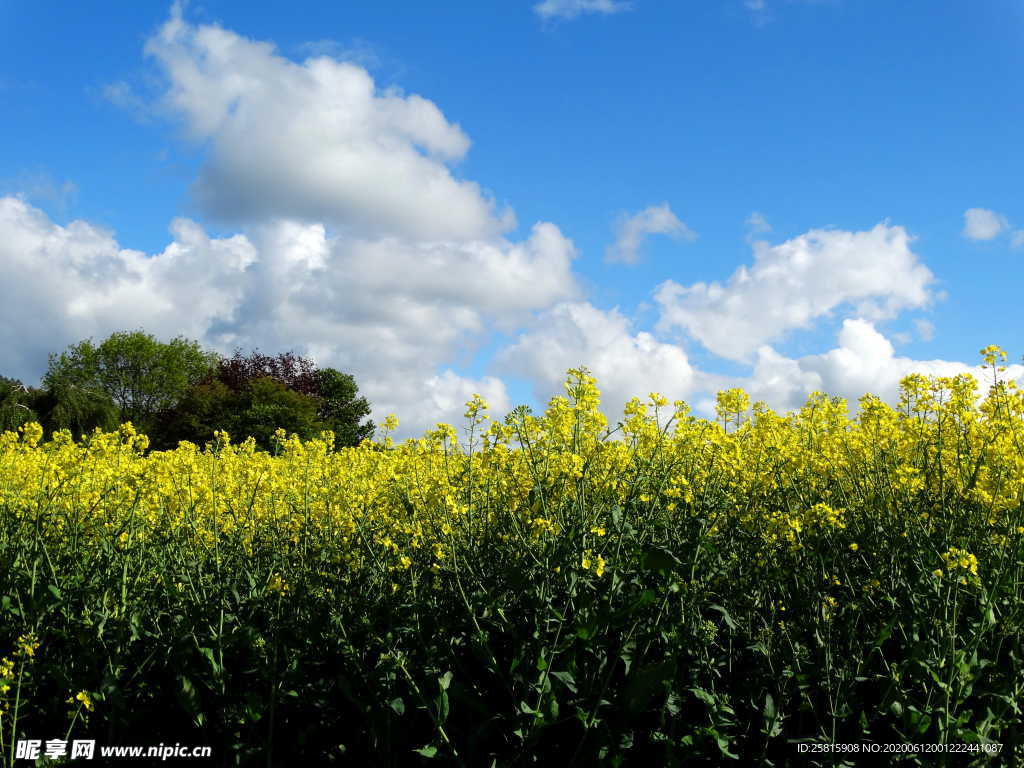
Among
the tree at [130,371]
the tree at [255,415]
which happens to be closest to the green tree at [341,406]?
the tree at [255,415]

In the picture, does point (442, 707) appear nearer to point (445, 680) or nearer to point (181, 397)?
point (445, 680)

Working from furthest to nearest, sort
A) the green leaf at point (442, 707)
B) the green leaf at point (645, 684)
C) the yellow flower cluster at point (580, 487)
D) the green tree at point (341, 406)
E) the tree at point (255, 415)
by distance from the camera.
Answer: the green tree at point (341, 406), the tree at point (255, 415), the yellow flower cluster at point (580, 487), the green leaf at point (442, 707), the green leaf at point (645, 684)

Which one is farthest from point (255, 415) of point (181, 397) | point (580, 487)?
point (580, 487)

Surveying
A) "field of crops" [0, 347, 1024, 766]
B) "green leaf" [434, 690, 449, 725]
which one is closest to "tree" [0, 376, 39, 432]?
"field of crops" [0, 347, 1024, 766]

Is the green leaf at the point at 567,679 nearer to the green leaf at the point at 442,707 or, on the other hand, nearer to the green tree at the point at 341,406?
the green leaf at the point at 442,707

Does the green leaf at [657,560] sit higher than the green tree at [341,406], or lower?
lower

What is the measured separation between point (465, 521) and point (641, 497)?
0.93 meters

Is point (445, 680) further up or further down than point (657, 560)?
further down

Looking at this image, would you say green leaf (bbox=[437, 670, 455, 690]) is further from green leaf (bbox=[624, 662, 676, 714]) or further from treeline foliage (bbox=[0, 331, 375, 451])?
treeline foliage (bbox=[0, 331, 375, 451])

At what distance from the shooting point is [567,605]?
10.2 ft

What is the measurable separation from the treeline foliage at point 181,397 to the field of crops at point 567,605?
927cm

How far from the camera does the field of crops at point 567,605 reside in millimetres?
3080

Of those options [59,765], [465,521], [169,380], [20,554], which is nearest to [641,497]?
[465,521]

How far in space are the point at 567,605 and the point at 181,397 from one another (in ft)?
162
